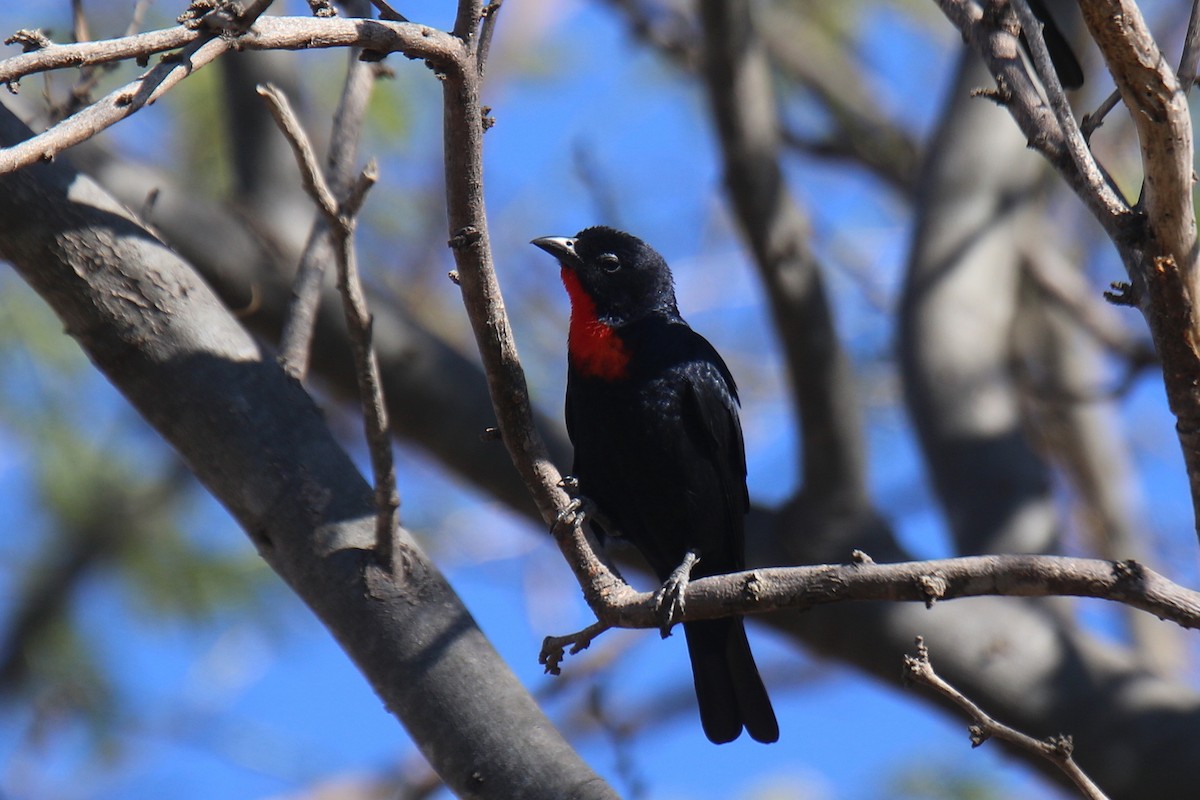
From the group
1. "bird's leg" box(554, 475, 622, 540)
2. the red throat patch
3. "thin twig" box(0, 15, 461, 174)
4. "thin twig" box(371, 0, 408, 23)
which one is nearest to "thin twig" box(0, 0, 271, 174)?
"thin twig" box(0, 15, 461, 174)

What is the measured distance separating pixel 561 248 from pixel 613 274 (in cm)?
21

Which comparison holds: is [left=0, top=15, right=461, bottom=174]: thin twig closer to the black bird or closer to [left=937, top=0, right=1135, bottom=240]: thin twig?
[left=937, top=0, right=1135, bottom=240]: thin twig

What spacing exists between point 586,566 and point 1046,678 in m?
2.62

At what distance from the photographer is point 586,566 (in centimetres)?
274

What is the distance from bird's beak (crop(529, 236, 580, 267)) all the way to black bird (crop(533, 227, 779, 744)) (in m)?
0.33

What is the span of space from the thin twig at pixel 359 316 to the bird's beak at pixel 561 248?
57.2 inches

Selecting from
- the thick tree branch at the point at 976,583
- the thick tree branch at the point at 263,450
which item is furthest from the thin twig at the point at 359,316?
the thick tree branch at the point at 976,583

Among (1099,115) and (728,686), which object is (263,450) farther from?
(1099,115)

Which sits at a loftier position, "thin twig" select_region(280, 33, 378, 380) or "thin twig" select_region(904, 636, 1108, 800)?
"thin twig" select_region(280, 33, 378, 380)

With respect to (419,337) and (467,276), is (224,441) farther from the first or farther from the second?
(419,337)

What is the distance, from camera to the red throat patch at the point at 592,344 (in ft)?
13.2

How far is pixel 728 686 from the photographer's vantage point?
3949 mm

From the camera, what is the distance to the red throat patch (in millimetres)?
4016

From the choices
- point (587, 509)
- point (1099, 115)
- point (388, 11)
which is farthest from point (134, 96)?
point (587, 509)
